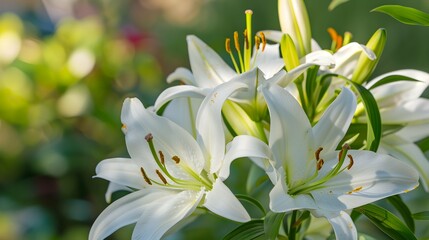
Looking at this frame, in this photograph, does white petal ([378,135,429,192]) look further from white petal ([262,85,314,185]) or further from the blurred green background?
the blurred green background

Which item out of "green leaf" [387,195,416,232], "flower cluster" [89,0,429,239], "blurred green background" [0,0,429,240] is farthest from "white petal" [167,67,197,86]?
"blurred green background" [0,0,429,240]

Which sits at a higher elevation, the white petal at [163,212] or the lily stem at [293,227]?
the white petal at [163,212]

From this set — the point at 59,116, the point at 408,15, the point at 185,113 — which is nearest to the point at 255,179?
the point at 185,113

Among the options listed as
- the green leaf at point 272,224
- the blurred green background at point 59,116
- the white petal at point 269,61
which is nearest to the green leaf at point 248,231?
the green leaf at point 272,224

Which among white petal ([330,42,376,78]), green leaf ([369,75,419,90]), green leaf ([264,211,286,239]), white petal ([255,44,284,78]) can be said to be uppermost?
white petal ([255,44,284,78])

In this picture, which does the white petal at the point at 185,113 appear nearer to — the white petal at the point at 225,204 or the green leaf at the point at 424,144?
the white petal at the point at 225,204

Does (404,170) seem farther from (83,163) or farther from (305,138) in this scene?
(83,163)
